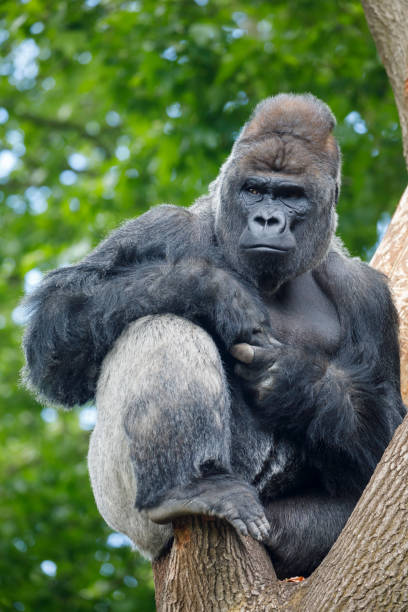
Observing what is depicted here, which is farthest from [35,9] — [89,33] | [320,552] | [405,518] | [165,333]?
[405,518]

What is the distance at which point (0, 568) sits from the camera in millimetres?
6812

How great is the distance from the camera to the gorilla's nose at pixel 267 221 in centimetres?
374

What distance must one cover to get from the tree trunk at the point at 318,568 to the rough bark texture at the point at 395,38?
2.71m

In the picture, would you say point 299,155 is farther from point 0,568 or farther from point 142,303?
point 0,568

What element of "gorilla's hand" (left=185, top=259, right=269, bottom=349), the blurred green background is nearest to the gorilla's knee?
"gorilla's hand" (left=185, top=259, right=269, bottom=349)

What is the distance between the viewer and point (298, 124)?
4.05m

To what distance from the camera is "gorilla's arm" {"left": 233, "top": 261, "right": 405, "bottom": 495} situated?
3.68 m

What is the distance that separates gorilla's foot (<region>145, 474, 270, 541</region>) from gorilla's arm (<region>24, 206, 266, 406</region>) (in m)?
0.68

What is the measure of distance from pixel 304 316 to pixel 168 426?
109cm

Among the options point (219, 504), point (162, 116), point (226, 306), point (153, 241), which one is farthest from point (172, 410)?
point (162, 116)

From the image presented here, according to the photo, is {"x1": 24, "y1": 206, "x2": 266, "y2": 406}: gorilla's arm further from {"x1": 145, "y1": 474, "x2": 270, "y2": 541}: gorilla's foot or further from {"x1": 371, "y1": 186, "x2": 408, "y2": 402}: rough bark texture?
{"x1": 371, "y1": 186, "x2": 408, "y2": 402}: rough bark texture

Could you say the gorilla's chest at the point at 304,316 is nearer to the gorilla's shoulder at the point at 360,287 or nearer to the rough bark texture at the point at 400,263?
the gorilla's shoulder at the point at 360,287

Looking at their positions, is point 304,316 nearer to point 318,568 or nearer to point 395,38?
point 318,568

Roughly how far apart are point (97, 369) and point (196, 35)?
4.19 m
